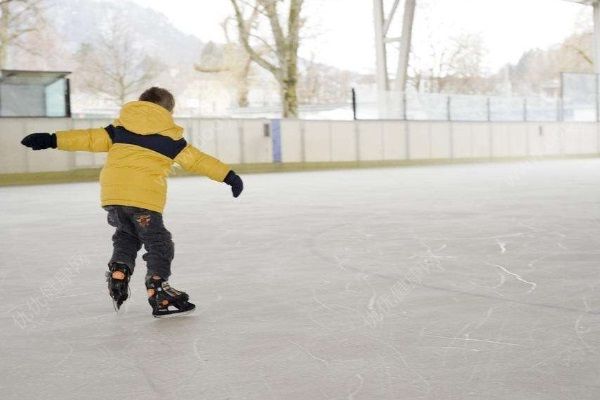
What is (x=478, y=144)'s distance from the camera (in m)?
24.3

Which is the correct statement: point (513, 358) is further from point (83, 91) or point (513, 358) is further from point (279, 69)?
point (83, 91)

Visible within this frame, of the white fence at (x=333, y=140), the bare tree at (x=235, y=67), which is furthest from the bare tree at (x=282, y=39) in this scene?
the bare tree at (x=235, y=67)

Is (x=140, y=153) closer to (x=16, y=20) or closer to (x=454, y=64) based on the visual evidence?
(x=16, y=20)

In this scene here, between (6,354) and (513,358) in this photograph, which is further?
(6,354)

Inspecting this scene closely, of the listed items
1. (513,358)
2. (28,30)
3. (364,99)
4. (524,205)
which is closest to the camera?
(513,358)

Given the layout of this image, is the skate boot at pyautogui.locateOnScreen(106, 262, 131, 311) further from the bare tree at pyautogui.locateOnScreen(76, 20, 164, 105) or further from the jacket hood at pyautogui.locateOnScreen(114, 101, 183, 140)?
the bare tree at pyautogui.locateOnScreen(76, 20, 164, 105)

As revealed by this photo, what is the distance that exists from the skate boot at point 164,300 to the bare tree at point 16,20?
2647cm

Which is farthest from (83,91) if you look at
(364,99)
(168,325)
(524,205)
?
(168,325)

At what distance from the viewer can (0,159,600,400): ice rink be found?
2.23 m

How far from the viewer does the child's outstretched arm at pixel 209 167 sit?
3.30 m

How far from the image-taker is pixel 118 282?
10.8 ft

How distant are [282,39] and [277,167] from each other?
4.96 m

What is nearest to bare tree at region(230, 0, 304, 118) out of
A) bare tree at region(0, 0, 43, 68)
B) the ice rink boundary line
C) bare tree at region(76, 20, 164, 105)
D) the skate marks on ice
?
the ice rink boundary line

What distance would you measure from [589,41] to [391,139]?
22398 mm
